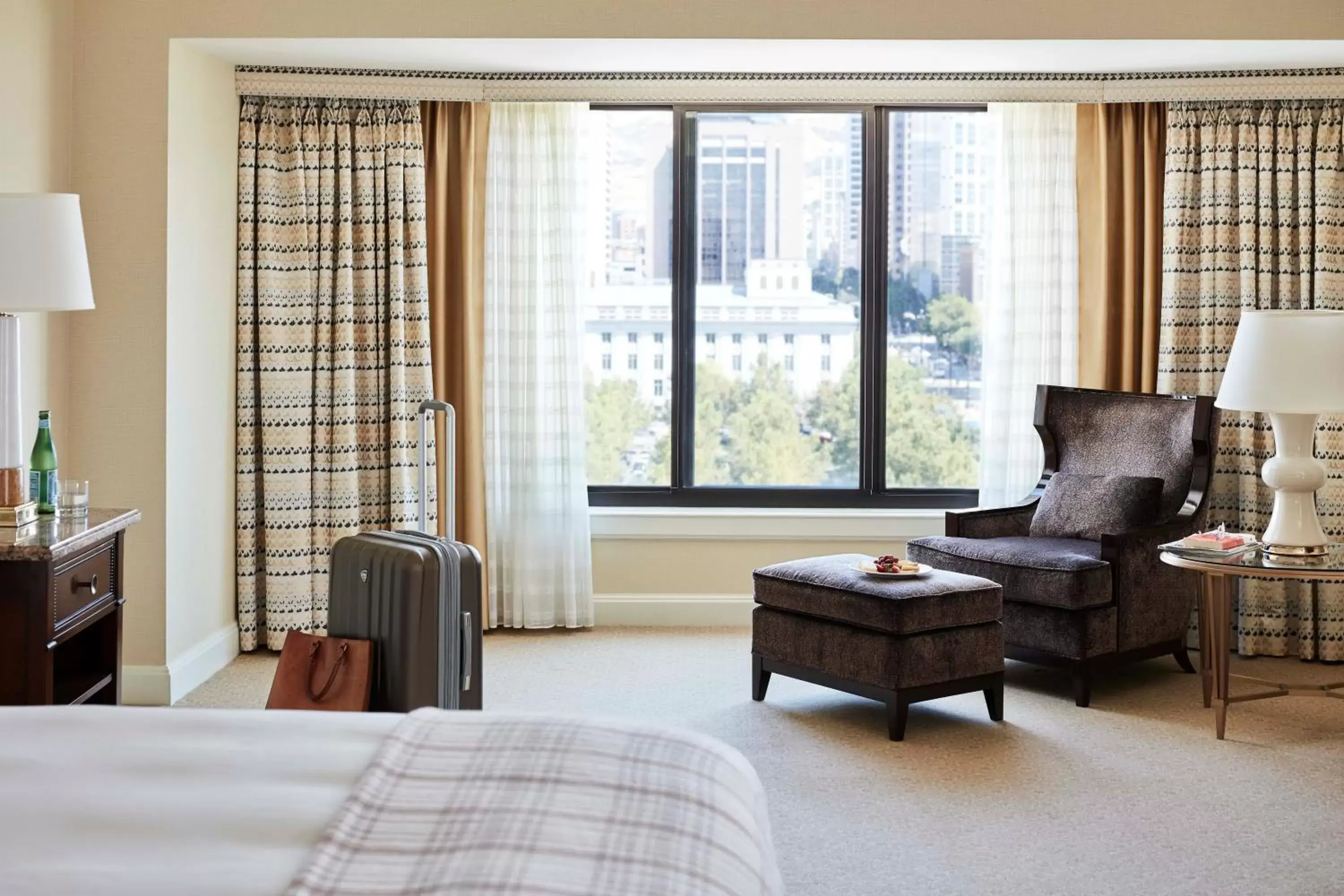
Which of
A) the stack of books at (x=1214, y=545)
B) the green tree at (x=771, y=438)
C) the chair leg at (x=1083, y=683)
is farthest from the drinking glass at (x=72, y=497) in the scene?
the stack of books at (x=1214, y=545)

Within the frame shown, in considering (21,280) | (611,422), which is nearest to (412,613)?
(21,280)

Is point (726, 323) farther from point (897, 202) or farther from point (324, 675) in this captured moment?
point (324, 675)

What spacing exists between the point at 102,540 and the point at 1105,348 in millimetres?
4022

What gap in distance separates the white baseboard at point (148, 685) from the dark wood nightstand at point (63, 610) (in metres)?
1.10

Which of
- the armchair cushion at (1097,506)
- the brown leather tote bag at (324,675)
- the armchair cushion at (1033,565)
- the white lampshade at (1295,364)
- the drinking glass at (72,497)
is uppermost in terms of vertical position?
the white lampshade at (1295,364)

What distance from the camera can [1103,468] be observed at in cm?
525

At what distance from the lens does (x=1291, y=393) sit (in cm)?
418

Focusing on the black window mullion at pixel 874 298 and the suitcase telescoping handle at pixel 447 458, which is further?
the black window mullion at pixel 874 298

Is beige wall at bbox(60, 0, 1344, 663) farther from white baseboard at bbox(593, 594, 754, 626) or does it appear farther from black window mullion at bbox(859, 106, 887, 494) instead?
white baseboard at bbox(593, 594, 754, 626)

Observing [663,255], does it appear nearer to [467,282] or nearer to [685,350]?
[685,350]

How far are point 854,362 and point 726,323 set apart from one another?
60 centimetres

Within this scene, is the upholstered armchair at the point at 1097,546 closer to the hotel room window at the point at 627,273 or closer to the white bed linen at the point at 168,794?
the hotel room window at the point at 627,273

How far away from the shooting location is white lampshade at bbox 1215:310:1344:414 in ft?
13.6

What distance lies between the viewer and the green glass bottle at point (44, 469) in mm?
3426
